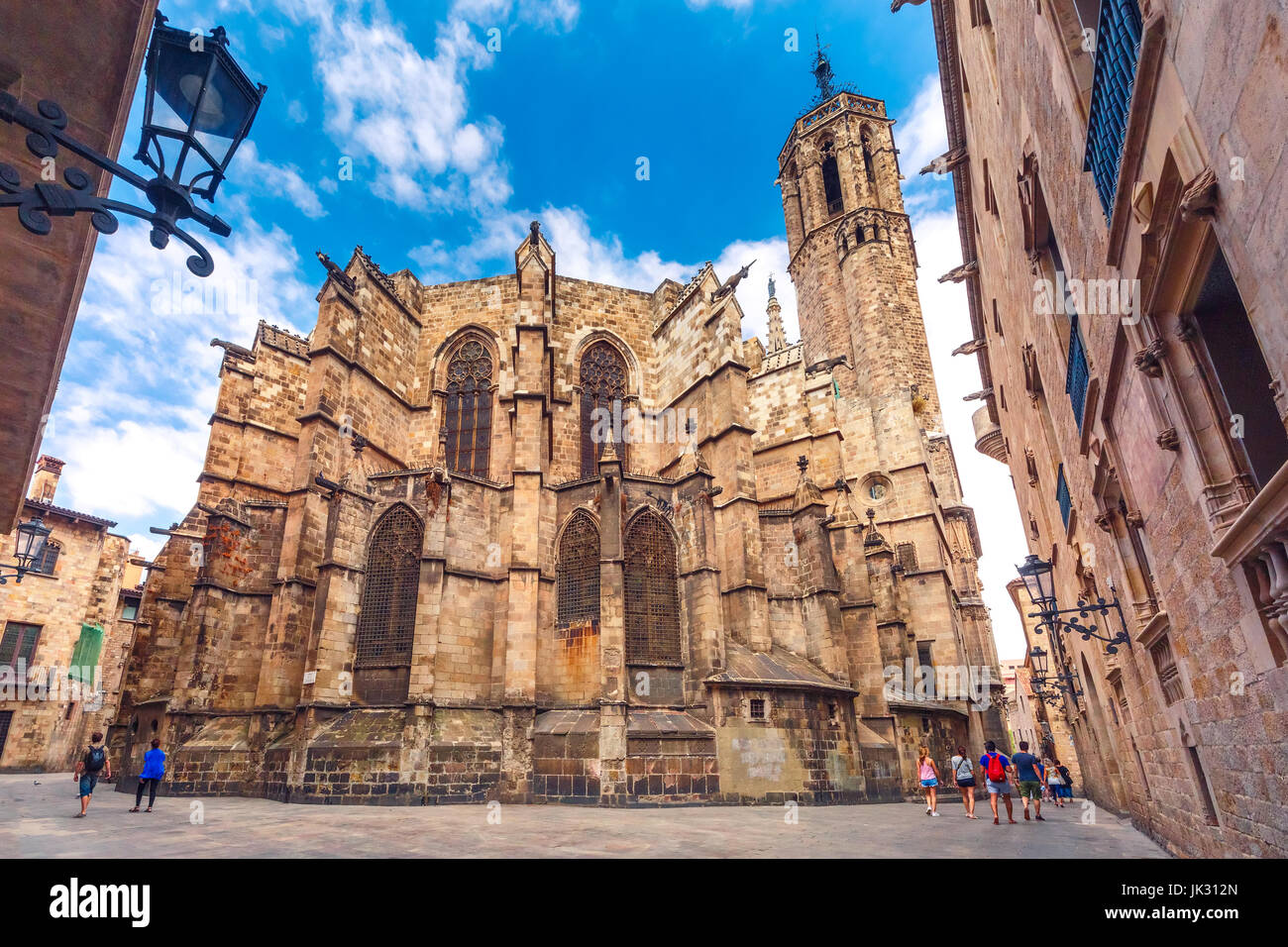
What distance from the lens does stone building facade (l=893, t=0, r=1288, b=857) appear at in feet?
9.40

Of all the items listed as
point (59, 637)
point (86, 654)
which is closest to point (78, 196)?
point (59, 637)

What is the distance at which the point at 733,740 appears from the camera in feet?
47.5

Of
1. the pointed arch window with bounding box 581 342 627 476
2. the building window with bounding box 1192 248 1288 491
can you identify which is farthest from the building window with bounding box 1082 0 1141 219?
the pointed arch window with bounding box 581 342 627 476

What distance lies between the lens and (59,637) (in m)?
27.5

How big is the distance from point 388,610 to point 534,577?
3691mm

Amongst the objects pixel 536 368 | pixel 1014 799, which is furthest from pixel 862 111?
pixel 1014 799

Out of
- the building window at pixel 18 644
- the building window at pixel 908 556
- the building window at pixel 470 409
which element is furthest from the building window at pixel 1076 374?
the building window at pixel 18 644

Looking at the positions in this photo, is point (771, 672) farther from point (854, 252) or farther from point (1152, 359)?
point (854, 252)

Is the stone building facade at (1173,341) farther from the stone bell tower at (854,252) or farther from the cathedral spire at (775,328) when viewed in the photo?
the cathedral spire at (775,328)

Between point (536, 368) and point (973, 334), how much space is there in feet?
43.3

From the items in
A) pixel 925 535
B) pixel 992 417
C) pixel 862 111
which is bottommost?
pixel 925 535

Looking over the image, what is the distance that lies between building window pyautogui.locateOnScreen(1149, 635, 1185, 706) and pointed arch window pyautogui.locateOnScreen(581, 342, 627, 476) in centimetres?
1666

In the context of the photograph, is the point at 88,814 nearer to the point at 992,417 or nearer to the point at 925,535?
the point at 925,535

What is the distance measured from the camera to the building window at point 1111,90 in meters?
3.90
